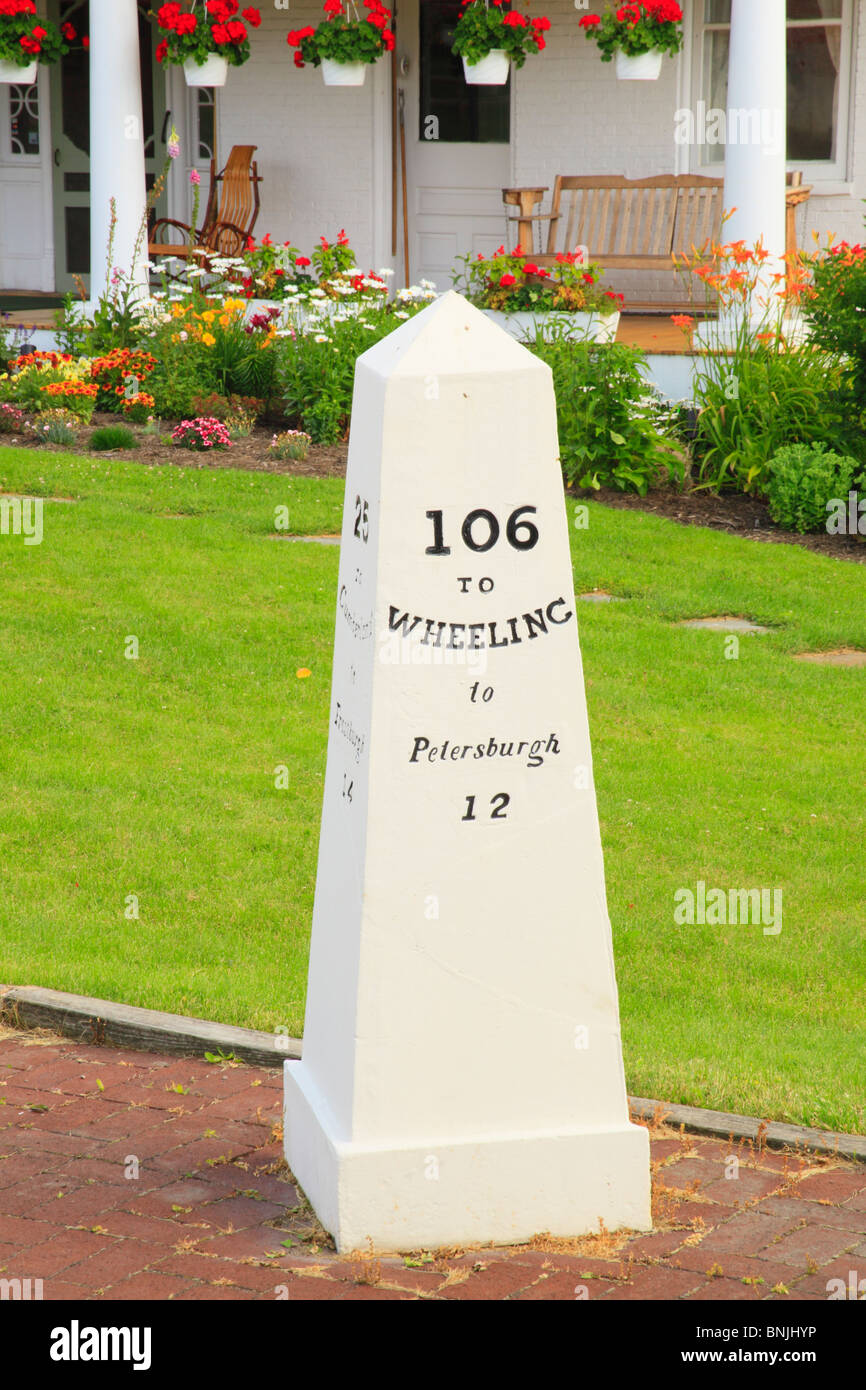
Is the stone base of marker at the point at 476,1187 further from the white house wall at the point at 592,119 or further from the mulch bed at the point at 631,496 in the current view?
the white house wall at the point at 592,119

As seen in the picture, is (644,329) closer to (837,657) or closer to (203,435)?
(203,435)

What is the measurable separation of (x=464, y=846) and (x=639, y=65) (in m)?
9.91

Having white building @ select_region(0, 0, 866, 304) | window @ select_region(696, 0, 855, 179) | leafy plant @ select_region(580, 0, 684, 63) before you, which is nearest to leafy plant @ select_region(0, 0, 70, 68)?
white building @ select_region(0, 0, 866, 304)

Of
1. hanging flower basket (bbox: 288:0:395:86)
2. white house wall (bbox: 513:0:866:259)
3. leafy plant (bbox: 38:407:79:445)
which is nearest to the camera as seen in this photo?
leafy plant (bbox: 38:407:79:445)

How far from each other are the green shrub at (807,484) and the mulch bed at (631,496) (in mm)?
103

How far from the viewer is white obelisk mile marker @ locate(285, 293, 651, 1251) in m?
3.15

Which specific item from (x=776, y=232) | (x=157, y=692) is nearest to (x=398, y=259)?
(x=776, y=232)

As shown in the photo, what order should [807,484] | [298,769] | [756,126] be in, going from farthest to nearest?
[756,126], [807,484], [298,769]

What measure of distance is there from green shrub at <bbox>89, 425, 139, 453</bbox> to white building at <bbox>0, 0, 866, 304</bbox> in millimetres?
2830

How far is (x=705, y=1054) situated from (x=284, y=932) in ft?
4.73

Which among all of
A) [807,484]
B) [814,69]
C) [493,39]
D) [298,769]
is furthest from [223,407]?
[814,69]

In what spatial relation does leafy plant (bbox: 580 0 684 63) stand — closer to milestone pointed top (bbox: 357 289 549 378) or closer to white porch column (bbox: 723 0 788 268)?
white porch column (bbox: 723 0 788 268)

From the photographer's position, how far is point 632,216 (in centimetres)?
1359

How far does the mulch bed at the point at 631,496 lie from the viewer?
30.7 ft
